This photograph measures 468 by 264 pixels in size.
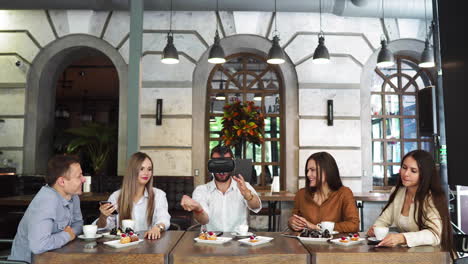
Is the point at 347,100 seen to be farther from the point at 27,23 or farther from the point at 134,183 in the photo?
the point at 27,23

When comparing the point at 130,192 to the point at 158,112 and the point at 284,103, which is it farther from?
the point at 284,103

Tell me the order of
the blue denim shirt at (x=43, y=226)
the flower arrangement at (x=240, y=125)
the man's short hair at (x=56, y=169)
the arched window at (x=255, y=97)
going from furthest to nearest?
the arched window at (x=255, y=97) < the flower arrangement at (x=240, y=125) < the man's short hair at (x=56, y=169) < the blue denim shirt at (x=43, y=226)

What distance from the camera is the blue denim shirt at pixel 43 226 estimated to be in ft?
7.38

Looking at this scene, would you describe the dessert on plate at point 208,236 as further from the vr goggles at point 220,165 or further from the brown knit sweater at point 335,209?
the brown knit sweater at point 335,209

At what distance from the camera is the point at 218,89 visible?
7.10 m

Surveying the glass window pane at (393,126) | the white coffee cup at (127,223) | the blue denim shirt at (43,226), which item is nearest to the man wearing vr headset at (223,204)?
the white coffee cup at (127,223)

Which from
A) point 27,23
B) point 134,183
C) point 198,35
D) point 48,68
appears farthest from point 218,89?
point 134,183

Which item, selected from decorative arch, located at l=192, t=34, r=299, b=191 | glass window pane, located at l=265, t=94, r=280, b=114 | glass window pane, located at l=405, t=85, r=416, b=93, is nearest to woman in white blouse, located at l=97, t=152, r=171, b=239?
decorative arch, located at l=192, t=34, r=299, b=191

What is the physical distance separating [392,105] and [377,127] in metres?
0.48

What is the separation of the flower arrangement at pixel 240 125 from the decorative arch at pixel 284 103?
1134mm

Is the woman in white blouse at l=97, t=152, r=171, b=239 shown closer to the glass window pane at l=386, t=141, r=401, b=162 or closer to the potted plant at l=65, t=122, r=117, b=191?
the potted plant at l=65, t=122, r=117, b=191

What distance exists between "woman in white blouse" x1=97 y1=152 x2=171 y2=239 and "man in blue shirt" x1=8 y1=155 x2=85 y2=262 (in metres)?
0.34

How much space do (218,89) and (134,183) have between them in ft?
13.4

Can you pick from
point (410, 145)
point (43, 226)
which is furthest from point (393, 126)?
point (43, 226)
